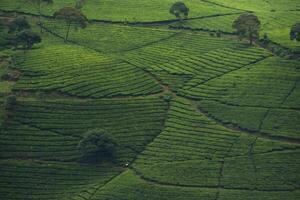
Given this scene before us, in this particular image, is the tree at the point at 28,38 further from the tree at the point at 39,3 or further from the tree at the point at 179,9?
the tree at the point at 179,9

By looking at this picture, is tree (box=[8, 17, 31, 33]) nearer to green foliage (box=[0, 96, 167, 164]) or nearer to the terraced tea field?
the terraced tea field

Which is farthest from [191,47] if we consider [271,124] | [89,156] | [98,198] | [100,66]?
[98,198]

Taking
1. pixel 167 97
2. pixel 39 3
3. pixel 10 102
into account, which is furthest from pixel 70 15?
pixel 167 97

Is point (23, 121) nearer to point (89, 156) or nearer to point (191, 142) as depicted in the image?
point (89, 156)

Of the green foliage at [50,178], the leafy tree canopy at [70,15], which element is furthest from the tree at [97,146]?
the leafy tree canopy at [70,15]

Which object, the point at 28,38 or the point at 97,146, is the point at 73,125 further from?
the point at 28,38

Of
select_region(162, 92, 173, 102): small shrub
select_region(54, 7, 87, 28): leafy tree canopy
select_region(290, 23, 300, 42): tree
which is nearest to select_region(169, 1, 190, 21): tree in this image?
select_region(54, 7, 87, 28): leafy tree canopy
